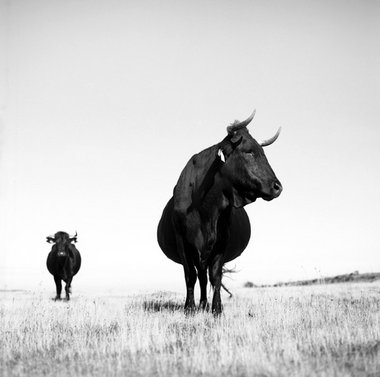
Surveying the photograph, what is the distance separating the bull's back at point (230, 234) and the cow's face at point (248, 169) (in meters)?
1.33

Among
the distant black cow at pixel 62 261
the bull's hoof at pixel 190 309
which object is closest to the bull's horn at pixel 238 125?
the bull's hoof at pixel 190 309

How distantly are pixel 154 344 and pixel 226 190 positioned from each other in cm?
356

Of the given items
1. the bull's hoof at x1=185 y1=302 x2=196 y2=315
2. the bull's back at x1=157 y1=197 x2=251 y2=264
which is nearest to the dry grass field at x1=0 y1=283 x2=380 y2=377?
the bull's hoof at x1=185 y1=302 x2=196 y2=315

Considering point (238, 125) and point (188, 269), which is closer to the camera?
point (238, 125)

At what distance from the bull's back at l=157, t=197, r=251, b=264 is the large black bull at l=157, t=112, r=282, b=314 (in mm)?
851

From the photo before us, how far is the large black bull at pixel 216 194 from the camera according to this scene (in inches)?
316

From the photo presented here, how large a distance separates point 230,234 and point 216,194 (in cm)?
308

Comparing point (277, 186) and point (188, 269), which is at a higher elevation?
point (277, 186)

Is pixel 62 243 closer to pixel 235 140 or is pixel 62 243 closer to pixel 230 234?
pixel 230 234

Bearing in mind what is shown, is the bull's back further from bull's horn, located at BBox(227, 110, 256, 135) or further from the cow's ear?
bull's horn, located at BBox(227, 110, 256, 135)

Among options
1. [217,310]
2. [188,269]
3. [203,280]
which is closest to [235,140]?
[188,269]

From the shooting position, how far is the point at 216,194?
28.0 feet

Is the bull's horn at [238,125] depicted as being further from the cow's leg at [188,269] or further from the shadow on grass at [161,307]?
the shadow on grass at [161,307]

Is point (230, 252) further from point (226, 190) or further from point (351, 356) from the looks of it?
point (351, 356)
